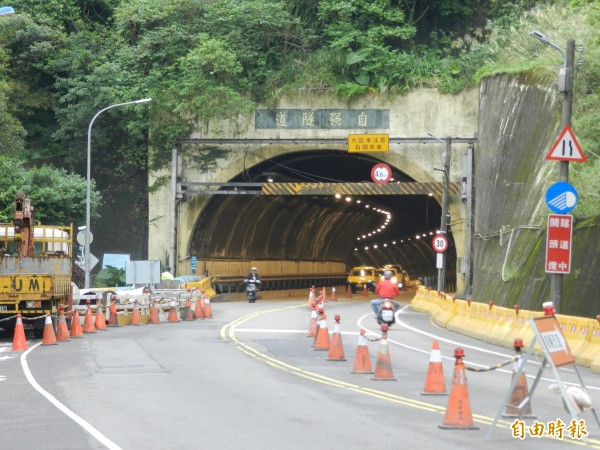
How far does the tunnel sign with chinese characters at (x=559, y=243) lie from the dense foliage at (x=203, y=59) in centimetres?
2504

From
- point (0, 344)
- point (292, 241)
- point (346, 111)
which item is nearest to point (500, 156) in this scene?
point (346, 111)

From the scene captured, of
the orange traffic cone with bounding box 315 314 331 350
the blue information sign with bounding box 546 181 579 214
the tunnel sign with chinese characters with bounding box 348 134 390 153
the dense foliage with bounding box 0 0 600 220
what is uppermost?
the dense foliage with bounding box 0 0 600 220

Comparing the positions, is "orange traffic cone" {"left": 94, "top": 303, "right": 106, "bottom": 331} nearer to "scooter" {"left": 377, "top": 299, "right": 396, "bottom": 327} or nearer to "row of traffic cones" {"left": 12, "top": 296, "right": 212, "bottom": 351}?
"row of traffic cones" {"left": 12, "top": 296, "right": 212, "bottom": 351}

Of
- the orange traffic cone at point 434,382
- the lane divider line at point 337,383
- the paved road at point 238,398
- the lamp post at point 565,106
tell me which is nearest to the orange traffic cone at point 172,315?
the lane divider line at point 337,383

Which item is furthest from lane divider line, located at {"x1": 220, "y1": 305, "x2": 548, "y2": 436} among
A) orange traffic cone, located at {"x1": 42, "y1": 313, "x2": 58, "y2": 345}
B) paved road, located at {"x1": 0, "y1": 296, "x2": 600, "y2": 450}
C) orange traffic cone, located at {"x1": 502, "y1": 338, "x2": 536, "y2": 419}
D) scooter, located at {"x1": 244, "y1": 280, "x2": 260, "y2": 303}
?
scooter, located at {"x1": 244, "y1": 280, "x2": 260, "y2": 303}

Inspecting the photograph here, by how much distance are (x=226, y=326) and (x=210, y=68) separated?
21184mm

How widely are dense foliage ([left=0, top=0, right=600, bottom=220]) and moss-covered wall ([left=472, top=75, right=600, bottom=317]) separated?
3.38m

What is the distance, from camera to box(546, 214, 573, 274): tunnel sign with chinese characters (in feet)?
80.6

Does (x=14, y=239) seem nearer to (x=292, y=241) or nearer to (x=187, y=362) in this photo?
(x=187, y=362)

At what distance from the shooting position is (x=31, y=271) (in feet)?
105

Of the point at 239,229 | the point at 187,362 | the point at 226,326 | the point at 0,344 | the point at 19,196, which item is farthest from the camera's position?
the point at 239,229

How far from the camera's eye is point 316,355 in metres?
25.1

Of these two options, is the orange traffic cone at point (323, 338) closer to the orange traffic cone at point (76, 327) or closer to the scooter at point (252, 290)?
the orange traffic cone at point (76, 327)

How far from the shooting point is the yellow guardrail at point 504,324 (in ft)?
77.3
